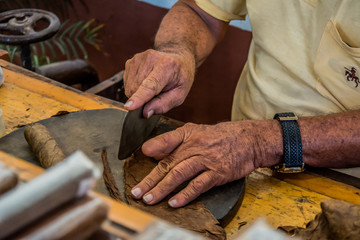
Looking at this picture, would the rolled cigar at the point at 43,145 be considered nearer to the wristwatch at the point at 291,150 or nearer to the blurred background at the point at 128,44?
the wristwatch at the point at 291,150

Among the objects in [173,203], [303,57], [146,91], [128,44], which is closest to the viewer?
[173,203]

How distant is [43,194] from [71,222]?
1.9 inches

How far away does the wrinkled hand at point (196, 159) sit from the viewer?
3.92 ft

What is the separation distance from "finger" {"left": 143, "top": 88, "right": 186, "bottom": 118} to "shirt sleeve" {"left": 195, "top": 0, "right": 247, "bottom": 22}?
0.49 metres

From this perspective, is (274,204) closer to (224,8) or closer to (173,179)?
(173,179)

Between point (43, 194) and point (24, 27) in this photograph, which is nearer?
point (43, 194)

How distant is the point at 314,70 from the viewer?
4.93 ft

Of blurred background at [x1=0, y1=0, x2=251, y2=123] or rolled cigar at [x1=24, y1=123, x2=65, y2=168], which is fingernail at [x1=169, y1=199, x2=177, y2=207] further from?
blurred background at [x1=0, y1=0, x2=251, y2=123]

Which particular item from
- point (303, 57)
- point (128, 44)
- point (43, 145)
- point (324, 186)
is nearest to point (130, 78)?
point (43, 145)

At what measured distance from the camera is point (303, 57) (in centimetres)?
153

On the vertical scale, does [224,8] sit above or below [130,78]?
above

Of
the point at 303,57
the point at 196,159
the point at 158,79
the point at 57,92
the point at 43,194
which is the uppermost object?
the point at 43,194

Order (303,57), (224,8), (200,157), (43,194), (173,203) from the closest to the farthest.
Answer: (43,194)
(173,203)
(200,157)
(303,57)
(224,8)

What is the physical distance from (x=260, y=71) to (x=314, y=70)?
249mm
